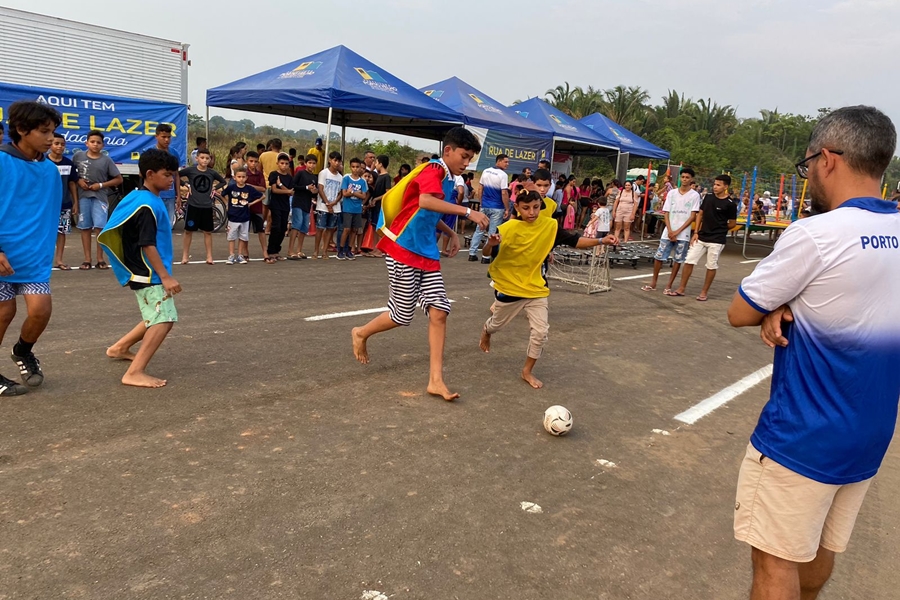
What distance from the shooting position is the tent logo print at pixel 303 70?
1384 cm

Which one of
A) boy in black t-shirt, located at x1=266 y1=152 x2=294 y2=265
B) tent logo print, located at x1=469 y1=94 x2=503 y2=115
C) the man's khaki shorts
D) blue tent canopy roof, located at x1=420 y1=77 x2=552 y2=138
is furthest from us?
tent logo print, located at x1=469 y1=94 x2=503 y2=115

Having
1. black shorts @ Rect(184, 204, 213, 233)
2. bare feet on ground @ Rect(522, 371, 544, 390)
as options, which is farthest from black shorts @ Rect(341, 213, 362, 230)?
bare feet on ground @ Rect(522, 371, 544, 390)

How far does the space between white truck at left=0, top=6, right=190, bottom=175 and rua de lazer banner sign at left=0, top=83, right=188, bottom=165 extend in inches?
0.7

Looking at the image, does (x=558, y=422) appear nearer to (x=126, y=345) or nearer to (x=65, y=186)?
(x=126, y=345)

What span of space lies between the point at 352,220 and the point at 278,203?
150 centimetres

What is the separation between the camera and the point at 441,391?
4.88m

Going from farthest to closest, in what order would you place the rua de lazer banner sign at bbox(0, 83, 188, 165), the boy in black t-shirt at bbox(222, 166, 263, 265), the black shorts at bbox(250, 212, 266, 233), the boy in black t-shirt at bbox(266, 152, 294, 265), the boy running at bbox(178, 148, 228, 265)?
the rua de lazer banner sign at bbox(0, 83, 188, 165)
the boy in black t-shirt at bbox(266, 152, 294, 265)
the black shorts at bbox(250, 212, 266, 233)
the boy in black t-shirt at bbox(222, 166, 263, 265)
the boy running at bbox(178, 148, 228, 265)

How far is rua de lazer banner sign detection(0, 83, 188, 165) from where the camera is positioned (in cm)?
1186

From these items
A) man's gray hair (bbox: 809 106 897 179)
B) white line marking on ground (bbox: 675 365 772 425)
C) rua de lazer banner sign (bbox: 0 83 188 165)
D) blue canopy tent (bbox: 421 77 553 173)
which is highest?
blue canopy tent (bbox: 421 77 553 173)

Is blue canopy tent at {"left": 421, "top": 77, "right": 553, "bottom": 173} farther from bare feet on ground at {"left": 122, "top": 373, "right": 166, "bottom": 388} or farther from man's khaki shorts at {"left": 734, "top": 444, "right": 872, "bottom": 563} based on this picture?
man's khaki shorts at {"left": 734, "top": 444, "right": 872, "bottom": 563}

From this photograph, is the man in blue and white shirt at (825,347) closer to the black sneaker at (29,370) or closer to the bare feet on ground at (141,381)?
the bare feet on ground at (141,381)

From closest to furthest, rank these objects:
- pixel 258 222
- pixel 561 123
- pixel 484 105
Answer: pixel 258 222, pixel 484 105, pixel 561 123

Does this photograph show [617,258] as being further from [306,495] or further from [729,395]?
[306,495]

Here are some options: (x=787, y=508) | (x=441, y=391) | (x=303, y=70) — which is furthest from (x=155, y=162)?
(x=303, y=70)
